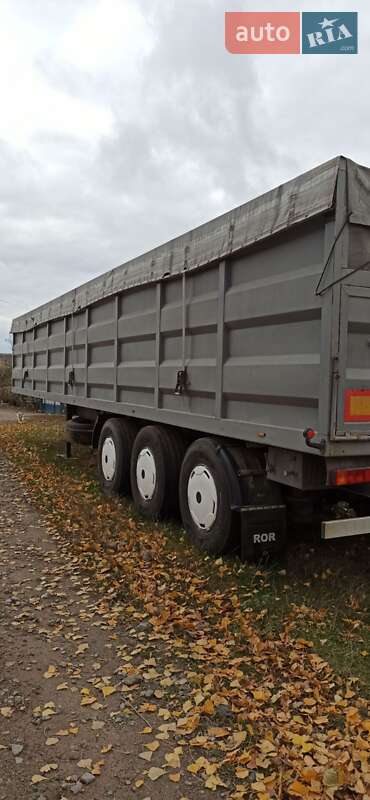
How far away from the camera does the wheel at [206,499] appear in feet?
14.0

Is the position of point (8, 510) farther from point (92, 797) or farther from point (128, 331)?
point (92, 797)

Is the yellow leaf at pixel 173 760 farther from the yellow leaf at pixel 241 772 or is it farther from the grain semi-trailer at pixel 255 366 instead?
the grain semi-trailer at pixel 255 366

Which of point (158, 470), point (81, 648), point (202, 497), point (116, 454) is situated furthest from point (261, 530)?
point (116, 454)

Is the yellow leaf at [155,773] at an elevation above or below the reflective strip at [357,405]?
below

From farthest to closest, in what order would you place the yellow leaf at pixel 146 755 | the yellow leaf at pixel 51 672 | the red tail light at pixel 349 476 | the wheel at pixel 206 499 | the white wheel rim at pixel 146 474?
the white wheel rim at pixel 146 474, the wheel at pixel 206 499, the red tail light at pixel 349 476, the yellow leaf at pixel 51 672, the yellow leaf at pixel 146 755

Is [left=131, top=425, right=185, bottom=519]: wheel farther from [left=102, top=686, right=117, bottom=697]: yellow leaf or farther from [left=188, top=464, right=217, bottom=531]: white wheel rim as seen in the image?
[left=102, top=686, right=117, bottom=697]: yellow leaf

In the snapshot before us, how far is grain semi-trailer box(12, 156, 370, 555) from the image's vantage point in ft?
10.6

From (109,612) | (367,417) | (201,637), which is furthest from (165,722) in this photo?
(367,417)

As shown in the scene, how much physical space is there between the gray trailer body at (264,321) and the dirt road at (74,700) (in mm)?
1579

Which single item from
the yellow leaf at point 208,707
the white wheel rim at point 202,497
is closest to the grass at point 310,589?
the white wheel rim at point 202,497

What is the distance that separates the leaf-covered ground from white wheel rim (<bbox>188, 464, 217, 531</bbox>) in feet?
0.95

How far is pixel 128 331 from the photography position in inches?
250

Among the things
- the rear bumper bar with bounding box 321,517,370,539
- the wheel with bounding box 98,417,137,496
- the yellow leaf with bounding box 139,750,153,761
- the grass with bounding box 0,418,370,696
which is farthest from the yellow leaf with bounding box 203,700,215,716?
the wheel with bounding box 98,417,137,496

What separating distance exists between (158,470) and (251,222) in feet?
8.39
